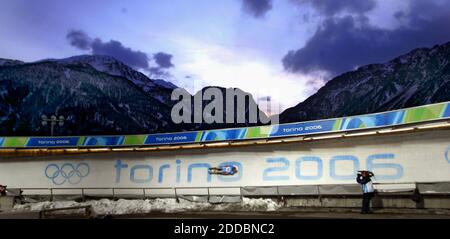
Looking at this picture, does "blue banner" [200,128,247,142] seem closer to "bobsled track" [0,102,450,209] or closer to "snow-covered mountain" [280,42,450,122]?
"bobsled track" [0,102,450,209]

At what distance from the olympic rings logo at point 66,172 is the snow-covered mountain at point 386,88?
43.9m

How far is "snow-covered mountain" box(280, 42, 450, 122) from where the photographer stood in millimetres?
57959

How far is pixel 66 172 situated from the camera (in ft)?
103

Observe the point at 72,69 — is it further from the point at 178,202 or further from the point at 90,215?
the point at 90,215

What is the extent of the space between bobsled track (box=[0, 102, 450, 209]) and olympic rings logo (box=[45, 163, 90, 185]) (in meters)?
0.07

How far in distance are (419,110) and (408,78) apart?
49.0m

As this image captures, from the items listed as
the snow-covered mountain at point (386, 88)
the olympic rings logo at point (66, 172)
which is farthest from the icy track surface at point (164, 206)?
the snow-covered mountain at point (386, 88)

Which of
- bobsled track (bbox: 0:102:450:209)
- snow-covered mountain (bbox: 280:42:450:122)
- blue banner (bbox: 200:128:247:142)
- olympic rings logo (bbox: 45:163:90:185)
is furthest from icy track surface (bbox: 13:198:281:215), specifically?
snow-covered mountain (bbox: 280:42:450:122)

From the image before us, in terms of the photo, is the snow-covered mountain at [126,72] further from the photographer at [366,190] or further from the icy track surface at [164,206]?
the photographer at [366,190]

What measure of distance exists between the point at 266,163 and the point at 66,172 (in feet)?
51.8

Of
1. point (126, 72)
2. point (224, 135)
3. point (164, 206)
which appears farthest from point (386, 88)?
point (126, 72)

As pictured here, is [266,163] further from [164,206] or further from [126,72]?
[126,72]

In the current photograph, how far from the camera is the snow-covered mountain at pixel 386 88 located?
190ft
